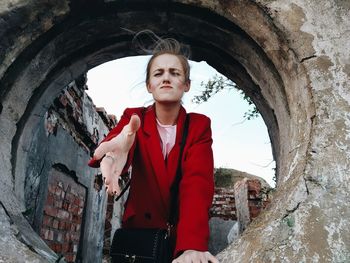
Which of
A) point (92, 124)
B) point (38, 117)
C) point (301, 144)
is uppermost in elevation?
point (92, 124)

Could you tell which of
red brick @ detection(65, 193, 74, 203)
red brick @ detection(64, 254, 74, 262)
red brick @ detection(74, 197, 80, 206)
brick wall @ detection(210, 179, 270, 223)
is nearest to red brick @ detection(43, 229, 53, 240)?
red brick @ detection(65, 193, 74, 203)

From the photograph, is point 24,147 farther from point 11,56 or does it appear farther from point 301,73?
point 301,73

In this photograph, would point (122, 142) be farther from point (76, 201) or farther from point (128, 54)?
point (76, 201)

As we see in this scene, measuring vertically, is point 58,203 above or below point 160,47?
below

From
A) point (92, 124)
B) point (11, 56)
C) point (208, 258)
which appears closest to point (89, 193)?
point (92, 124)

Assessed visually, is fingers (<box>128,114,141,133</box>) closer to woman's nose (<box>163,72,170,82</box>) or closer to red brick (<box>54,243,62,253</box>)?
woman's nose (<box>163,72,170,82</box>)

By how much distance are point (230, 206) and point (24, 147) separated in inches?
270

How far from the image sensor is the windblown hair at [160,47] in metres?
2.01

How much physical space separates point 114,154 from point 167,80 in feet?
1.75

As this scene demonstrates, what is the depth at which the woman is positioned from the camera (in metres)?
1.49

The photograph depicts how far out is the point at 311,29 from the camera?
166cm

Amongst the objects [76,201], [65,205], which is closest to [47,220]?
[65,205]

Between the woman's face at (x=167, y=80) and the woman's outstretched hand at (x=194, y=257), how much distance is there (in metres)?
0.77

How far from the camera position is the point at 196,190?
159 cm
